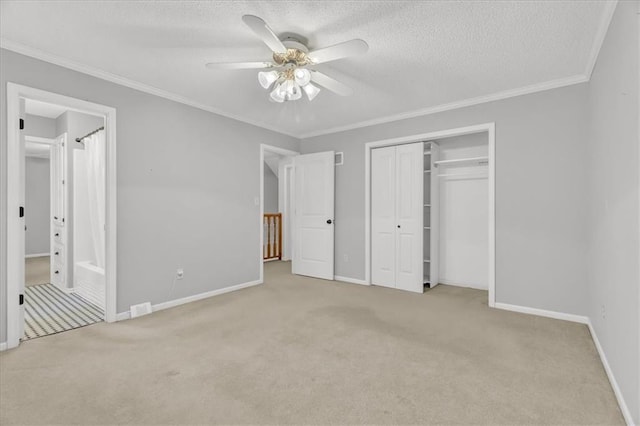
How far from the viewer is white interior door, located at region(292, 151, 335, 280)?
5.10 meters

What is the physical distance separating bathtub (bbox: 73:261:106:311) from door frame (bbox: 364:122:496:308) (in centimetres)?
349

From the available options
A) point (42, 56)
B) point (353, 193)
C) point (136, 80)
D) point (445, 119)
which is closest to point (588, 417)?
point (445, 119)

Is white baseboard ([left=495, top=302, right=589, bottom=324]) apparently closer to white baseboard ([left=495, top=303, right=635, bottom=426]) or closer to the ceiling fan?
white baseboard ([left=495, top=303, right=635, bottom=426])

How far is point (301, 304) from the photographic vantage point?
3.81 m

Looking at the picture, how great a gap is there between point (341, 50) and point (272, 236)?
5657 millimetres

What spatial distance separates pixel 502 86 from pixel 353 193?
2380 mm

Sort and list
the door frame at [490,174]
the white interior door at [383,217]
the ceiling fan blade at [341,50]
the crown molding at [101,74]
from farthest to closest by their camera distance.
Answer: the white interior door at [383,217] < the door frame at [490,174] < the crown molding at [101,74] < the ceiling fan blade at [341,50]

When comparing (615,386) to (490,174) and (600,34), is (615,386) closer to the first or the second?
(490,174)

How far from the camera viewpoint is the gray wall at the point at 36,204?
24.9 ft

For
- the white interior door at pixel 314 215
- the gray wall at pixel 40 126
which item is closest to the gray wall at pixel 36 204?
the gray wall at pixel 40 126

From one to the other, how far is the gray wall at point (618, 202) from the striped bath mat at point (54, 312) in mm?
4282

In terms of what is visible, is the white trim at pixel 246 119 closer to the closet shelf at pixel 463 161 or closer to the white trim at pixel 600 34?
the white trim at pixel 600 34

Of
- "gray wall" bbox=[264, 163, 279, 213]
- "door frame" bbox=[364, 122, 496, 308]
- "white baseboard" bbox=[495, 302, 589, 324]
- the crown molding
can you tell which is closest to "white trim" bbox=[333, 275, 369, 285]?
"door frame" bbox=[364, 122, 496, 308]

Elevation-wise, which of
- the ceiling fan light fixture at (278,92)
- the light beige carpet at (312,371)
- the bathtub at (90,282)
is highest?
the ceiling fan light fixture at (278,92)
